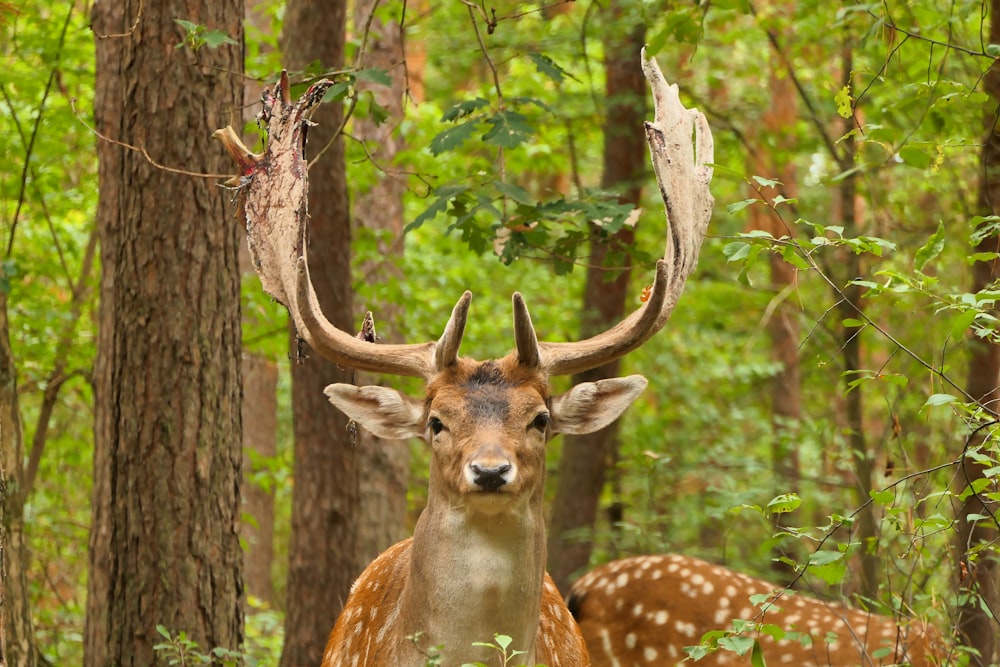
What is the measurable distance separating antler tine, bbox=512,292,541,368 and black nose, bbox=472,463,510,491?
528 mm

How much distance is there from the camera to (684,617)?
7461 millimetres

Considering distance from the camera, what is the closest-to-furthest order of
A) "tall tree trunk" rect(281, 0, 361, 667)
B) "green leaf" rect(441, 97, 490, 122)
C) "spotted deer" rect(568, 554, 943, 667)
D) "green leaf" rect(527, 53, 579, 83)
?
"green leaf" rect(441, 97, 490, 122), "green leaf" rect(527, 53, 579, 83), "spotted deer" rect(568, 554, 943, 667), "tall tree trunk" rect(281, 0, 361, 667)

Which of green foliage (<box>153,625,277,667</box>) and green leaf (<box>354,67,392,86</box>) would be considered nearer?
green foliage (<box>153,625,277,667</box>)

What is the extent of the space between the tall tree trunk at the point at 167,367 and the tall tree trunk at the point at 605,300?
4738 millimetres

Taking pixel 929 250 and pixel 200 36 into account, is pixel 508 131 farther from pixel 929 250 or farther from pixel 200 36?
pixel 929 250

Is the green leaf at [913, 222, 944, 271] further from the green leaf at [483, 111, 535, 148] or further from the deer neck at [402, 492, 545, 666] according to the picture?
the green leaf at [483, 111, 535, 148]

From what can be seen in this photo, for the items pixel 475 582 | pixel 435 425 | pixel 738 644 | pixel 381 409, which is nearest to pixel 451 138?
pixel 381 409

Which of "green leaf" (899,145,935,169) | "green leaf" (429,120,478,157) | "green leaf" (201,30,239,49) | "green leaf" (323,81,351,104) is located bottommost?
"green leaf" (899,145,935,169)

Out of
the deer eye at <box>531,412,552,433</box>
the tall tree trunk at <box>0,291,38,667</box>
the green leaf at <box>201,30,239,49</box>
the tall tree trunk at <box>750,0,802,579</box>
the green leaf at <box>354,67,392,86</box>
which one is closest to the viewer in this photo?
the deer eye at <box>531,412,552,433</box>

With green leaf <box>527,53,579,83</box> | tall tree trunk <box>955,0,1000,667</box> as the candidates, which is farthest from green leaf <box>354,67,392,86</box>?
tall tree trunk <box>955,0,1000,667</box>

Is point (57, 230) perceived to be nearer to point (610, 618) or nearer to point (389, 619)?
point (610, 618)

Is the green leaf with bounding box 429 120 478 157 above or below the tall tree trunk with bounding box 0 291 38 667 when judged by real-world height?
above

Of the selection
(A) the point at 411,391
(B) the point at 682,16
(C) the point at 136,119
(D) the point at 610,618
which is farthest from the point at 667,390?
(C) the point at 136,119

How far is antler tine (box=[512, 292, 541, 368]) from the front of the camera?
4.56m
